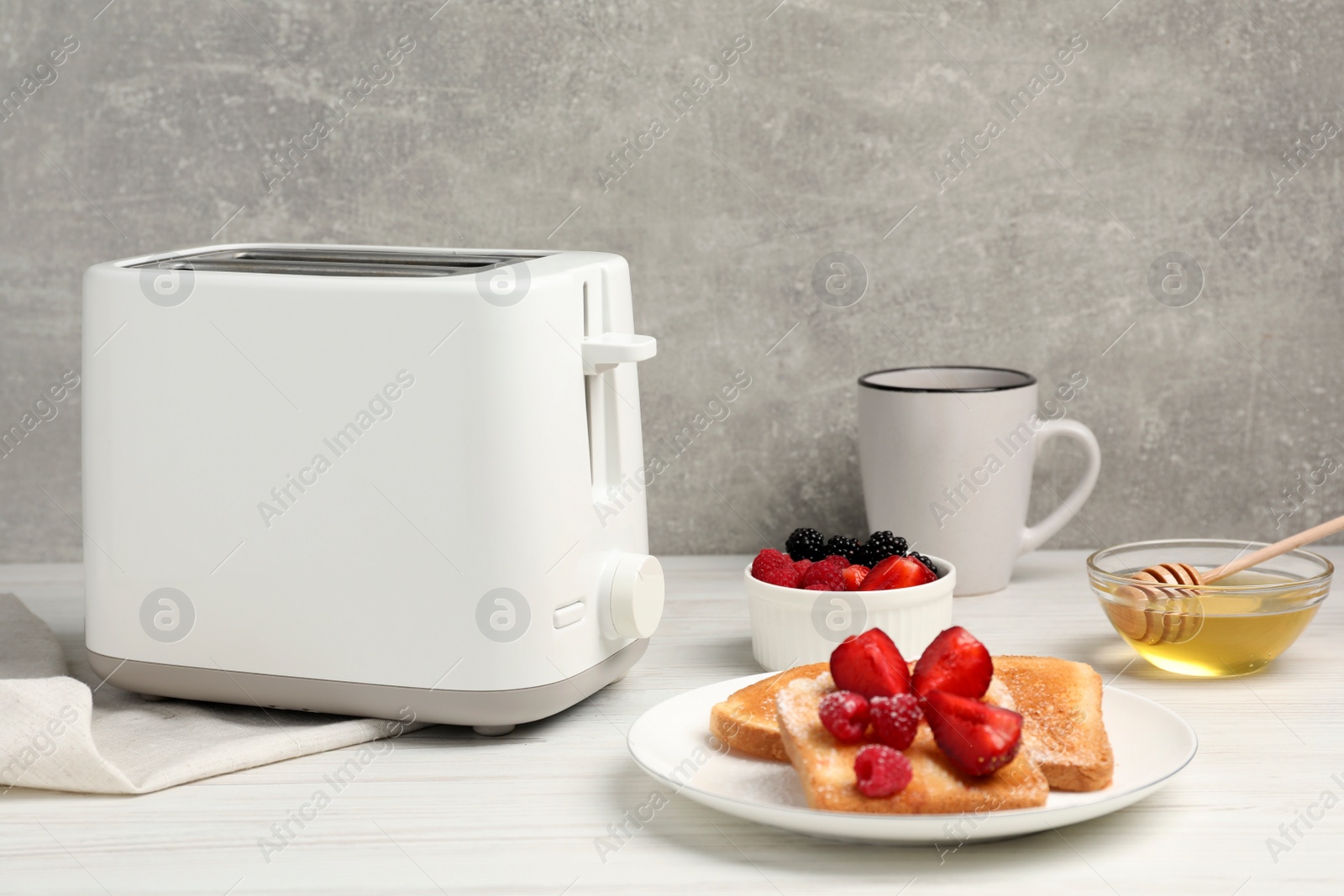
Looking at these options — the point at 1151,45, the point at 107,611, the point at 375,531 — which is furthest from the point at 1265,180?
the point at 107,611

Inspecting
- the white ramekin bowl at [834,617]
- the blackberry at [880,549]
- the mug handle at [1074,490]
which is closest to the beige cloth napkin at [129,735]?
the white ramekin bowl at [834,617]

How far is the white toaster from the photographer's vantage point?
2.66 ft

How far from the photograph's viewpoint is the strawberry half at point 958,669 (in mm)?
727

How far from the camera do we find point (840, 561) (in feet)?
3.28

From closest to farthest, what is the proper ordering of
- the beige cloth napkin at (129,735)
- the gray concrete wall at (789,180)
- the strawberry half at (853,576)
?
the beige cloth napkin at (129,735)
the strawberry half at (853,576)
the gray concrete wall at (789,180)

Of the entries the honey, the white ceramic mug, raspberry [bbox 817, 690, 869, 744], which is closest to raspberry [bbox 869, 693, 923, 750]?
raspberry [bbox 817, 690, 869, 744]

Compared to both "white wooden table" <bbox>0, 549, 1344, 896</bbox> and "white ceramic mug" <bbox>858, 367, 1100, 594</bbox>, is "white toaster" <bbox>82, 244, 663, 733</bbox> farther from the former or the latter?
"white ceramic mug" <bbox>858, 367, 1100, 594</bbox>

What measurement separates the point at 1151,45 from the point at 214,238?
961 mm

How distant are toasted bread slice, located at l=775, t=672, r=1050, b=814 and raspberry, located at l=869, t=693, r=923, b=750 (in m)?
0.01

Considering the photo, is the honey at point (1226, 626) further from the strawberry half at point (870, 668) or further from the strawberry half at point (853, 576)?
the strawberry half at point (870, 668)

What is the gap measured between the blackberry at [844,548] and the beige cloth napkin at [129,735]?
0.36 meters

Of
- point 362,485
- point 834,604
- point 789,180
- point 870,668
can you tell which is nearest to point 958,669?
point 870,668

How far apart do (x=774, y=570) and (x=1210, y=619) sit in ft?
1.05

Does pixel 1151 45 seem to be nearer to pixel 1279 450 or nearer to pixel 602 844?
pixel 1279 450
